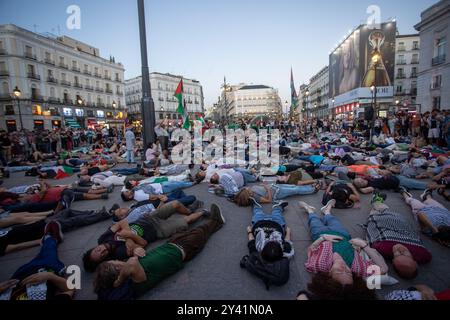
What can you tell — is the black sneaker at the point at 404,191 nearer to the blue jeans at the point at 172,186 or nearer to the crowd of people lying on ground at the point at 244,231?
the crowd of people lying on ground at the point at 244,231

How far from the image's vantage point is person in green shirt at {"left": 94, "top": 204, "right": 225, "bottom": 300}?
2.49m

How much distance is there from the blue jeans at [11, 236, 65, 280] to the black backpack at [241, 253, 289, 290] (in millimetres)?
2255

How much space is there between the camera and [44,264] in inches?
110

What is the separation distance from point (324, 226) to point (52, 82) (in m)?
45.8

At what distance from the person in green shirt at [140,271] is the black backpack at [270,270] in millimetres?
835

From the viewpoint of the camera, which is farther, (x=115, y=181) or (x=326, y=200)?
(x=115, y=181)

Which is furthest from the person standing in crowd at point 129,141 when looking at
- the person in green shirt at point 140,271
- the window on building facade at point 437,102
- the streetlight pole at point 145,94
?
the window on building facade at point 437,102

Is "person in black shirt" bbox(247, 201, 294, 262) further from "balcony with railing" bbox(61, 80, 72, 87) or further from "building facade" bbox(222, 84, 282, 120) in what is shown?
"building facade" bbox(222, 84, 282, 120)

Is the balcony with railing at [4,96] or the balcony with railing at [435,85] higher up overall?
the balcony with railing at [4,96]

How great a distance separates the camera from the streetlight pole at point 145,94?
9602 mm
